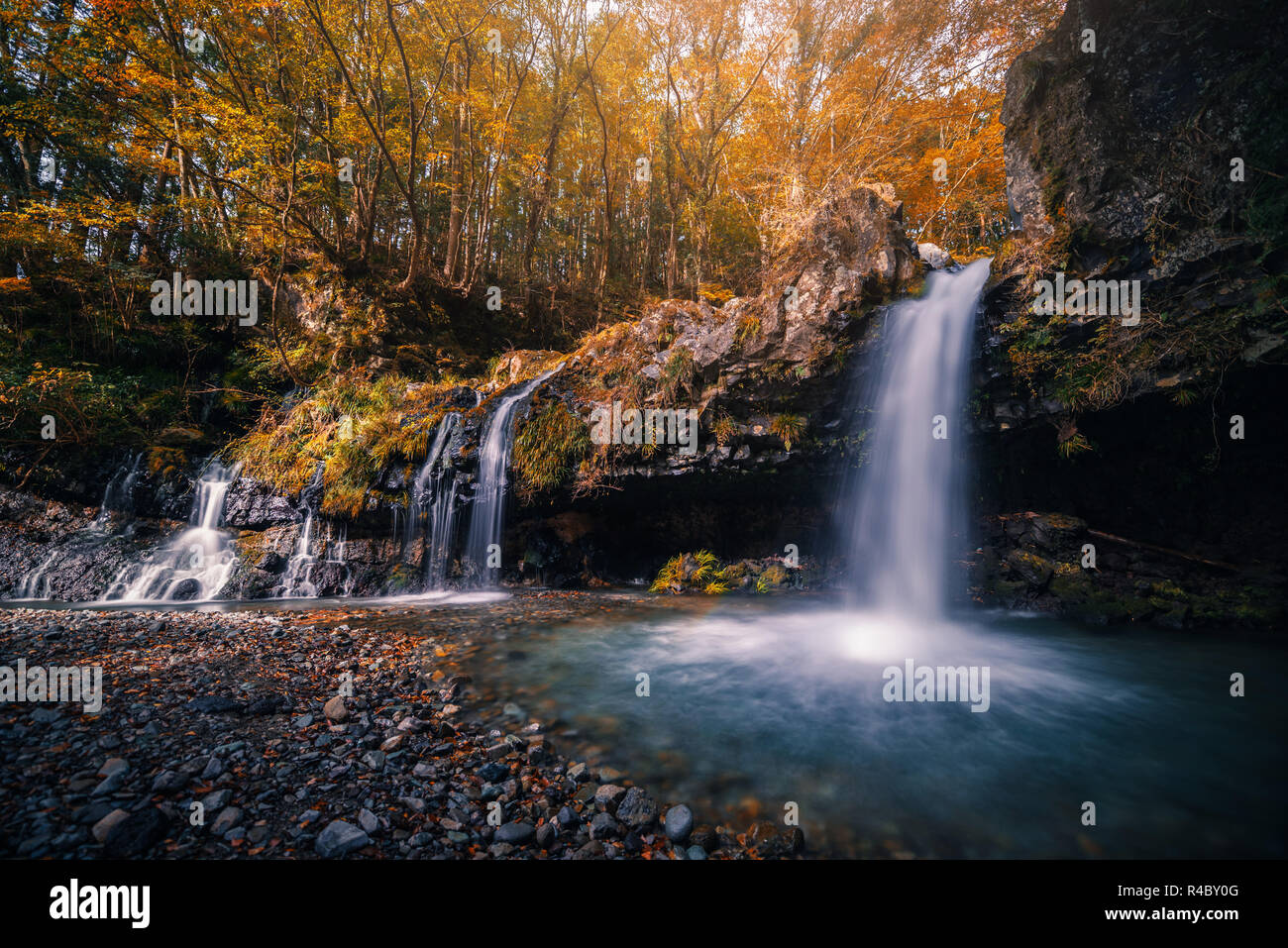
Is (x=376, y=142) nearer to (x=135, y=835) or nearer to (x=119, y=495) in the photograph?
(x=119, y=495)

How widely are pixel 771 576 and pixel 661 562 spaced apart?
7.32ft

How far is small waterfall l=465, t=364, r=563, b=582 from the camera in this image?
8844 millimetres

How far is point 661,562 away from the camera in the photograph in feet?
31.3

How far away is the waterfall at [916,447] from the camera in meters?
6.79

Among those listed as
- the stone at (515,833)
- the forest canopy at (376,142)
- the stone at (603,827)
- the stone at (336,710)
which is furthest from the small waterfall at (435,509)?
the stone at (603,827)

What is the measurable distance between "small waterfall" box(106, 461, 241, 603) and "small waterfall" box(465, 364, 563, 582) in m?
4.49

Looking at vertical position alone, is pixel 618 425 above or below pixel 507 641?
above

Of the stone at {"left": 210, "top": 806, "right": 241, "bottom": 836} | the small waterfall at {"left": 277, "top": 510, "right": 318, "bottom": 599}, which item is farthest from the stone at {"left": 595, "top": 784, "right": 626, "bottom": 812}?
the small waterfall at {"left": 277, "top": 510, "right": 318, "bottom": 599}

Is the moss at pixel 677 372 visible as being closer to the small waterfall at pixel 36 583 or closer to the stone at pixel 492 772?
the stone at pixel 492 772

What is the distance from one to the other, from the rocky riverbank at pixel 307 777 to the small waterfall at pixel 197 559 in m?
4.35
